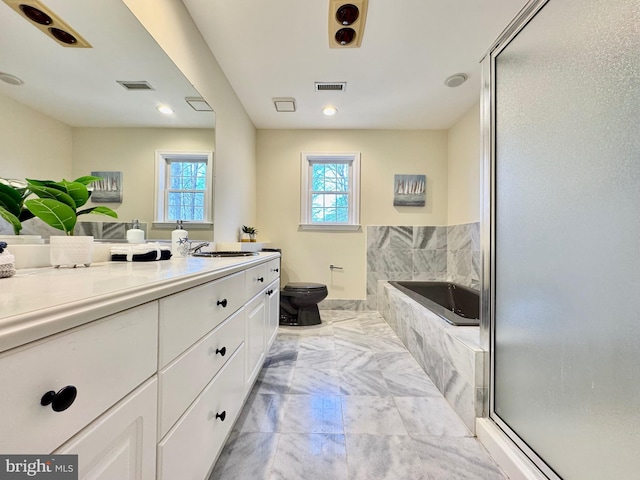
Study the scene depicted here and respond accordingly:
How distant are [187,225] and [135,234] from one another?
18.7 inches

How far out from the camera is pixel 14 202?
89cm

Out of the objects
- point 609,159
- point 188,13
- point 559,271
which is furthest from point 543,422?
point 188,13

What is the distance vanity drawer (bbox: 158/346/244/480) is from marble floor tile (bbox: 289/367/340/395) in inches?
20.4

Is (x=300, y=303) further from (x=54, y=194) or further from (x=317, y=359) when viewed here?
(x=54, y=194)

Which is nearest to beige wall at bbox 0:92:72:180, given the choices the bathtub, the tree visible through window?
the tree visible through window

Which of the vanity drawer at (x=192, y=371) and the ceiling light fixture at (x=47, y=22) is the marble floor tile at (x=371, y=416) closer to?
the vanity drawer at (x=192, y=371)

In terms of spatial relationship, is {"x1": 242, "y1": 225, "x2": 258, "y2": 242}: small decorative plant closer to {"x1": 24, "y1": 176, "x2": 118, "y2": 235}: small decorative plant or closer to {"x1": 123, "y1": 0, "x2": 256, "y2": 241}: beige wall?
{"x1": 123, "y1": 0, "x2": 256, "y2": 241}: beige wall

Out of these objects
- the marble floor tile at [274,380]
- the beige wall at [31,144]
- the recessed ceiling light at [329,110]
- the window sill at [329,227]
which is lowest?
the marble floor tile at [274,380]

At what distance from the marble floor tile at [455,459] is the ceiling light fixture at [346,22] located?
7.95 feet

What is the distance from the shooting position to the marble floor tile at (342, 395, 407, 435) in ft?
4.27

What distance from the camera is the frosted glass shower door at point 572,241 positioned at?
73cm

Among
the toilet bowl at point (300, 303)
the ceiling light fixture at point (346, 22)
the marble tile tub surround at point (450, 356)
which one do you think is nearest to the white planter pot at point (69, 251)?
the marble tile tub surround at point (450, 356)

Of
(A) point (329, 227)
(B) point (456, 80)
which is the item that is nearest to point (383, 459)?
(A) point (329, 227)

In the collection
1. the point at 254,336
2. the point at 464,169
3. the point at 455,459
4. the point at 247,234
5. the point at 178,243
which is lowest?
the point at 455,459
